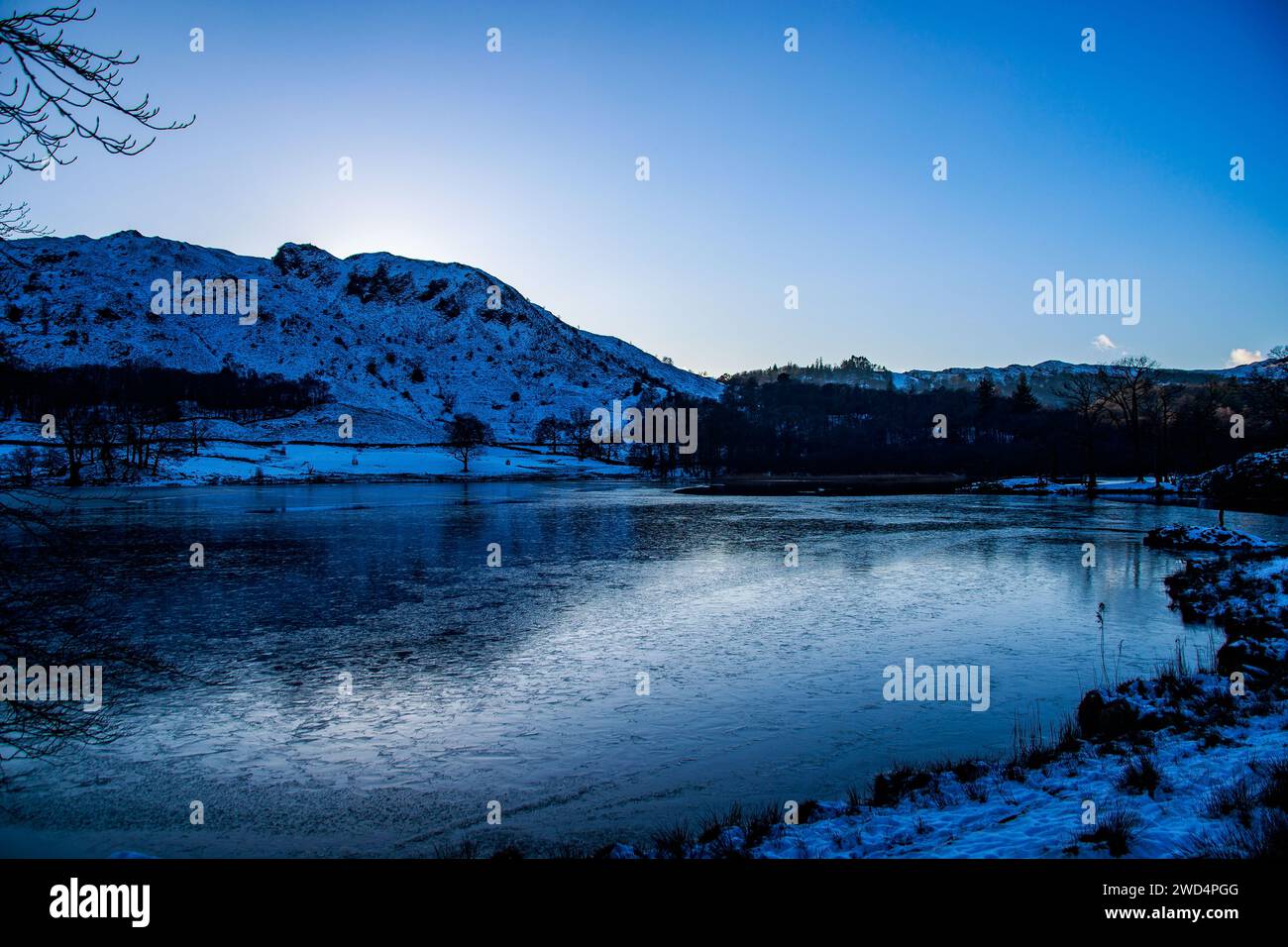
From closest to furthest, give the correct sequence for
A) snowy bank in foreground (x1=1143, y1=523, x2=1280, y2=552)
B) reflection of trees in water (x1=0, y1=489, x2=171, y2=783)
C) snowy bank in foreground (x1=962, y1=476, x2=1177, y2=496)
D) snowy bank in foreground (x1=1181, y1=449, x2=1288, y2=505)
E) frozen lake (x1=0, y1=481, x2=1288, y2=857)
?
frozen lake (x1=0, y1=481, x2=1288, y2=857)
reflection of trees in water (x1=0, y1=489, x2=171, y2=783)
snowy bank in foreground (x1=1143, y1=523, x2=1280, y2=552)
snowy bank in foreground (x1=1181, y1=449, x2=1288, y2=505)
snowy bank in foreground (x1=962, y1=476, x2=1177, y2=496)

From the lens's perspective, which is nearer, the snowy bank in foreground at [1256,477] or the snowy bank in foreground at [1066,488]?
the snowy bank in foreground at [1256,477]

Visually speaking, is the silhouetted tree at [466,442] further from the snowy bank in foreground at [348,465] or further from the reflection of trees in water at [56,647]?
the reflection of trees in water at [56,647]

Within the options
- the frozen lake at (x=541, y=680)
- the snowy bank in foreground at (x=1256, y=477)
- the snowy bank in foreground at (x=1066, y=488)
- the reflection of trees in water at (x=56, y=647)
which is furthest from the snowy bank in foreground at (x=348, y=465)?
the snowy bank in foreground at (x=1256, y=477)

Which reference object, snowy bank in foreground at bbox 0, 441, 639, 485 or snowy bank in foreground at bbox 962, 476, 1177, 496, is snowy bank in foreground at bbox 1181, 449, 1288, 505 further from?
snowy bank in foreground at bbox 0, 441, 639, 485

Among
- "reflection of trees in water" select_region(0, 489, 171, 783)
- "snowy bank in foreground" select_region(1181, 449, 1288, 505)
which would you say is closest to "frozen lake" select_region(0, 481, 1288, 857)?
"reflection of trees in water" select_region(0, 489, 171, 783)

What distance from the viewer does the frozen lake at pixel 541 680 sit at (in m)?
9.82

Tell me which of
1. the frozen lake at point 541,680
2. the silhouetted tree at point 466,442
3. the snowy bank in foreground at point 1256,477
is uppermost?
the silhouetted tree at point 466,442

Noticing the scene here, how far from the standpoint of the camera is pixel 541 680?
610 inches

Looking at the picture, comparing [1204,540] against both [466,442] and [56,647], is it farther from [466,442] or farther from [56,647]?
[466,442]

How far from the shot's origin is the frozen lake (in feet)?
32.2

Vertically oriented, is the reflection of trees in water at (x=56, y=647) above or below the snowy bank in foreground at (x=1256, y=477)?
below

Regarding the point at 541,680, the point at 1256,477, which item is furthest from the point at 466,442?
the point at 541,680

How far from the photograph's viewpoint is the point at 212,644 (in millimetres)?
18094

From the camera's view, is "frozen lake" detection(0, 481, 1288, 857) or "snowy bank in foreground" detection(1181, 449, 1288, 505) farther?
"snowy bank in foreground" detection(1181, 449, 1288, 505)
